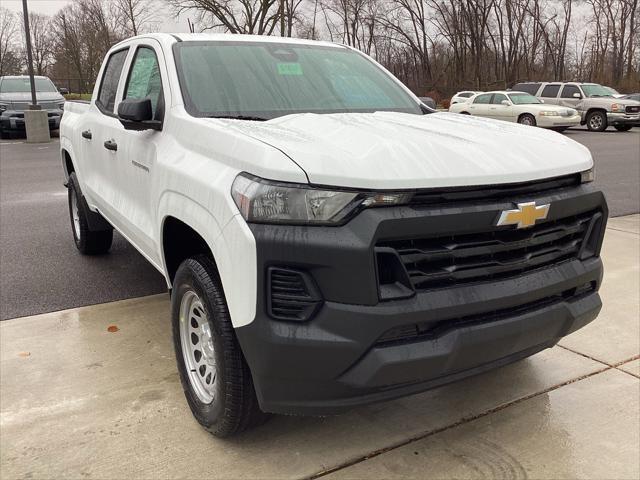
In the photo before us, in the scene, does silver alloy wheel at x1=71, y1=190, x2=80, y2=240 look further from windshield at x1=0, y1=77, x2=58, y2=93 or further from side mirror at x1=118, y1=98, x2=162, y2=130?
windshield at x1=0, y1=77, x2=58, y2=93

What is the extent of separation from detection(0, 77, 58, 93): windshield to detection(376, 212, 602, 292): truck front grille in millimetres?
19987

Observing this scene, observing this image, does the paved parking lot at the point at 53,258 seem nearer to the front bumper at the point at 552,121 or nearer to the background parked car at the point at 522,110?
the front bumper at the point at 552,121

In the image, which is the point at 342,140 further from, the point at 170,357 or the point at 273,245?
the point at 170,357

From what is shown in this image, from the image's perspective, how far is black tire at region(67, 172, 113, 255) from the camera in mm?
5504

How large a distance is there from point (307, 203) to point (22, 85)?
20.4 m

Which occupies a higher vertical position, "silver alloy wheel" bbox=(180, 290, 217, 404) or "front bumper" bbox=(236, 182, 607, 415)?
"front bumper" bbox=(236, 182, 607, 415)

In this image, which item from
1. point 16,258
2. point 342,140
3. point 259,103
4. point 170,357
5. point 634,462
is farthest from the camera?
point 16,258

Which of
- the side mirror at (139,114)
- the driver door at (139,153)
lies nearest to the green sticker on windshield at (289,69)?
the driver door at (139,153)

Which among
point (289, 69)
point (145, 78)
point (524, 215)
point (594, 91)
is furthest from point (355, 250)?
point (594, 91)

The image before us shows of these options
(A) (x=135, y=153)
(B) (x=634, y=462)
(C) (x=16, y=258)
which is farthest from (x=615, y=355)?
→ (C) (x=16, y=258)

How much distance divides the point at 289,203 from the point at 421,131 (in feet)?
2.85

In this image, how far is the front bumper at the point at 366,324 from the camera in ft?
7.18

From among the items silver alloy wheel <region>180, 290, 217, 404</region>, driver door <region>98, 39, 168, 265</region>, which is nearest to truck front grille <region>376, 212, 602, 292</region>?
silver alloy wheel <region>180, 290, 217, 404</region>

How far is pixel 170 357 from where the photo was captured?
12.2 ft
